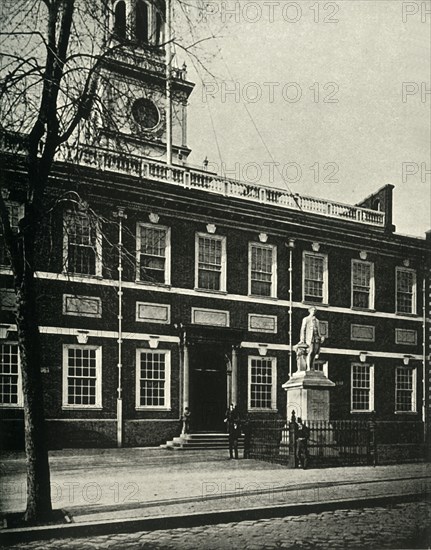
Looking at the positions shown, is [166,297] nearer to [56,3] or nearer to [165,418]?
[165,418]

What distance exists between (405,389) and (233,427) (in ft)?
11.3

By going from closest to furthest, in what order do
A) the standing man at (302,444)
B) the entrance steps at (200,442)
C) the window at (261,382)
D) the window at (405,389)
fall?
the window at (405,389), the standing man at (302,444), the entrance steps at (200,442), the window at (261,382)

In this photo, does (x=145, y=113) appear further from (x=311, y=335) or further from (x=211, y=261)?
(x=311, y=335)

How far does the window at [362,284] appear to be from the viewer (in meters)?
12.5

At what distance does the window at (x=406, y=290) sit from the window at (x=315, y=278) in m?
2.06

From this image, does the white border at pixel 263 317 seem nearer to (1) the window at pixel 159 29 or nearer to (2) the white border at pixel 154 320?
(2) the white border at pixel 154 320

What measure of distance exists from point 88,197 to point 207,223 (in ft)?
11.8

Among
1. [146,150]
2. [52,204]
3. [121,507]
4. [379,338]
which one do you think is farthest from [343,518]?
[146,150]

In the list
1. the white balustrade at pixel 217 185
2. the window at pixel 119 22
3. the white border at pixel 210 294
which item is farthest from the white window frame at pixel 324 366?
the window at pixel 119 22

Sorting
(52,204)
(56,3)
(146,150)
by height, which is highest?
(56,3)

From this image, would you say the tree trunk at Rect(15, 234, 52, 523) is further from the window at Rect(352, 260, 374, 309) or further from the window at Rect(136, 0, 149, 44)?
the window at Rect(352, 260, 374, 309)

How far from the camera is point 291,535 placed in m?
7.40

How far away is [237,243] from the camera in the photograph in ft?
46.9

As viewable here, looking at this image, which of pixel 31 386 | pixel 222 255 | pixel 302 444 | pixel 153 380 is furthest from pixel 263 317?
pixel 31 386
